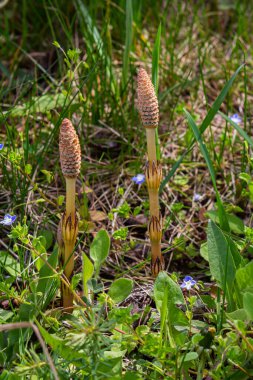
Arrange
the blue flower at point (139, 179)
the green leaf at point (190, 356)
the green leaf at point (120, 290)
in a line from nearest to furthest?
the green leaf at point (190, 356)
the green leaf at point (120, 290)
the blue flower at point (139, 179)

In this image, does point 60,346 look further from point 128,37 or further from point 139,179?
point 128,37

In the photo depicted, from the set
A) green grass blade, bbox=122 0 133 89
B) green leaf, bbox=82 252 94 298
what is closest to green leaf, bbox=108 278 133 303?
green leaf, bbox=82 252 94 298

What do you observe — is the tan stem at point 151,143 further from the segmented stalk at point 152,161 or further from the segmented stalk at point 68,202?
the segmented stalk at point 68,202

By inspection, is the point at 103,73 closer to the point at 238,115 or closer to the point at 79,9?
the point at 79,9

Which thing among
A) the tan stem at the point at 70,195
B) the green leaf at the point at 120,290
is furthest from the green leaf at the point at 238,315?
the tan stem at the point at 70,195

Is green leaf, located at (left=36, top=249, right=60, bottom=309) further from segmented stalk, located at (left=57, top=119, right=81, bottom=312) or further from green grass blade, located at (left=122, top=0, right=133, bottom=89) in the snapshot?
green grass blade, located at (left=122, top=0, right=133, bottom=89)

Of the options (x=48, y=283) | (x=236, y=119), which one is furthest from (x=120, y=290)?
(x=236, y=119)
